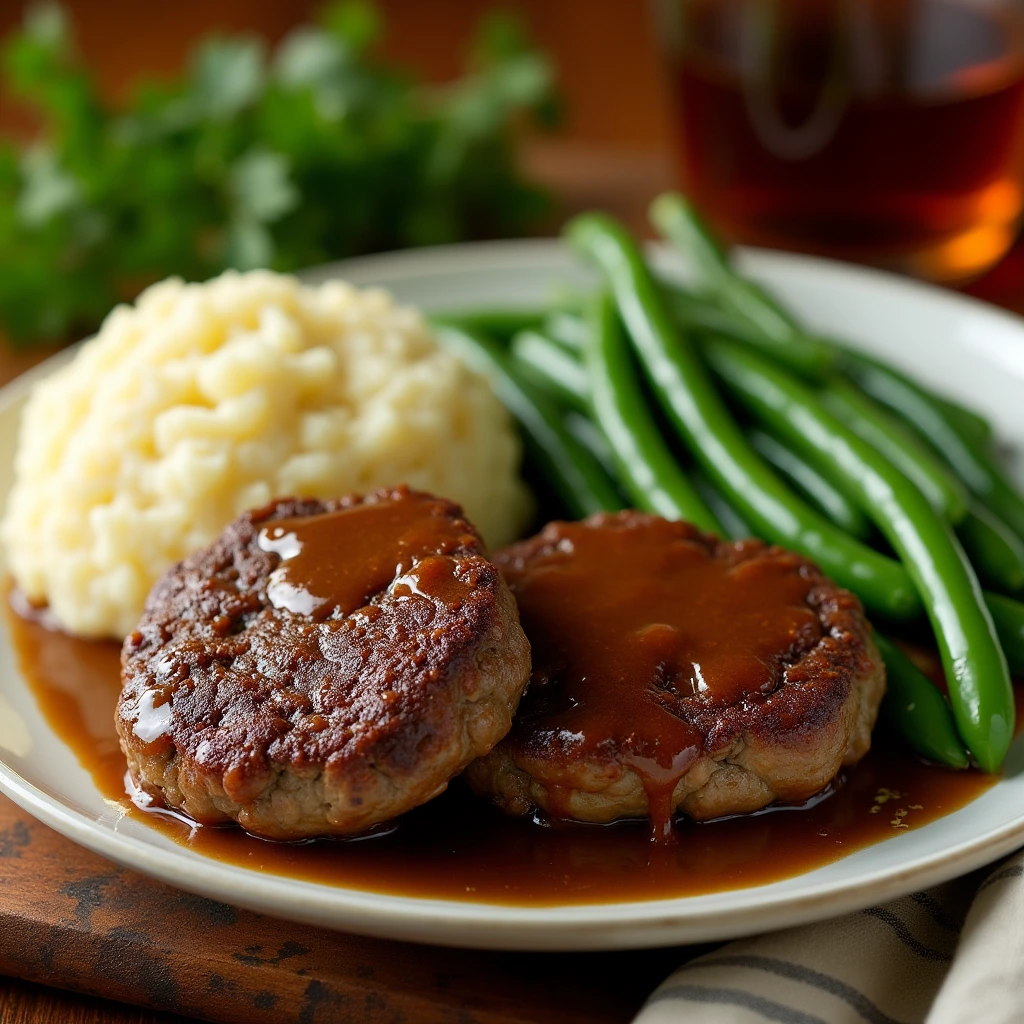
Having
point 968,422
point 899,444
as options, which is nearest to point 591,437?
point 899,444

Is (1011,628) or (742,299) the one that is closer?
(1011,628)

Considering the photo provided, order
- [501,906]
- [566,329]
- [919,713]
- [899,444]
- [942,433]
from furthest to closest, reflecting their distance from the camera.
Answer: [566,329], [942,433], [899,444], [919,713], [501,906]

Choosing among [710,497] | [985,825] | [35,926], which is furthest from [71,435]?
[985,825]

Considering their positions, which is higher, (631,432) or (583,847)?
(631,432)

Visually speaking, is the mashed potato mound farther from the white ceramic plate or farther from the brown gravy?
the brown gravy

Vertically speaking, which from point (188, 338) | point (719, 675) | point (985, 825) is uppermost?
point (188, 338)

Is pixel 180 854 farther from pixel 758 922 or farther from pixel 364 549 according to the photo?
pixel 758 922

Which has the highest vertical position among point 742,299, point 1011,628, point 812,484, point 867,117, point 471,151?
point 867,117

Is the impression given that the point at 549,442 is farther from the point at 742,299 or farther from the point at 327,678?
the point at 327,678
